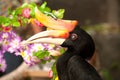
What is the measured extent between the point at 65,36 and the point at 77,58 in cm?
10

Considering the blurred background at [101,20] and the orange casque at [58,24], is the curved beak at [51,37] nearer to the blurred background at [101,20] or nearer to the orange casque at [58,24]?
the orange casque at [58,24]

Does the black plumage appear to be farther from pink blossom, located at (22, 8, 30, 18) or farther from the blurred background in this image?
the blurred background

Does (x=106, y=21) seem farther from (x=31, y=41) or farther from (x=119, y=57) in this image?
(x=31, y=41)

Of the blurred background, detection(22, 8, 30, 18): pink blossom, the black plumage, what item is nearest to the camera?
the black plumage

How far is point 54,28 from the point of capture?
1.51m

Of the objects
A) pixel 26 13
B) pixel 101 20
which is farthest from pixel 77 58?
pixel 101 20

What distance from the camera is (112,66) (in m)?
3.50

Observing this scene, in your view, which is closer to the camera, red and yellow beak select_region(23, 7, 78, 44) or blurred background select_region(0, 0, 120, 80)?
red and yellow beak select_region(23, 7, 78, 44)

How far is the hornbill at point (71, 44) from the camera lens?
149 cm

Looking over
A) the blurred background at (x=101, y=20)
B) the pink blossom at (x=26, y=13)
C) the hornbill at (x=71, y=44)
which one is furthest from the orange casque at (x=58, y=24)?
the blurred background at (x=101, y=20)

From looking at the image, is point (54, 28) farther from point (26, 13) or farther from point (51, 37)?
point (26, 13)

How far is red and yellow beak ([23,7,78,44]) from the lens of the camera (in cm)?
149

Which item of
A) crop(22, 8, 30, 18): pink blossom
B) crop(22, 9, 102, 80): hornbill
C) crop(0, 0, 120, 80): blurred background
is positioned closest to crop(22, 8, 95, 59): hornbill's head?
crop(22, 9, 102, 80): hornbill

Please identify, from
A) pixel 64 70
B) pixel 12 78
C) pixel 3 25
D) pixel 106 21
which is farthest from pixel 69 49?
pixel 106 21
